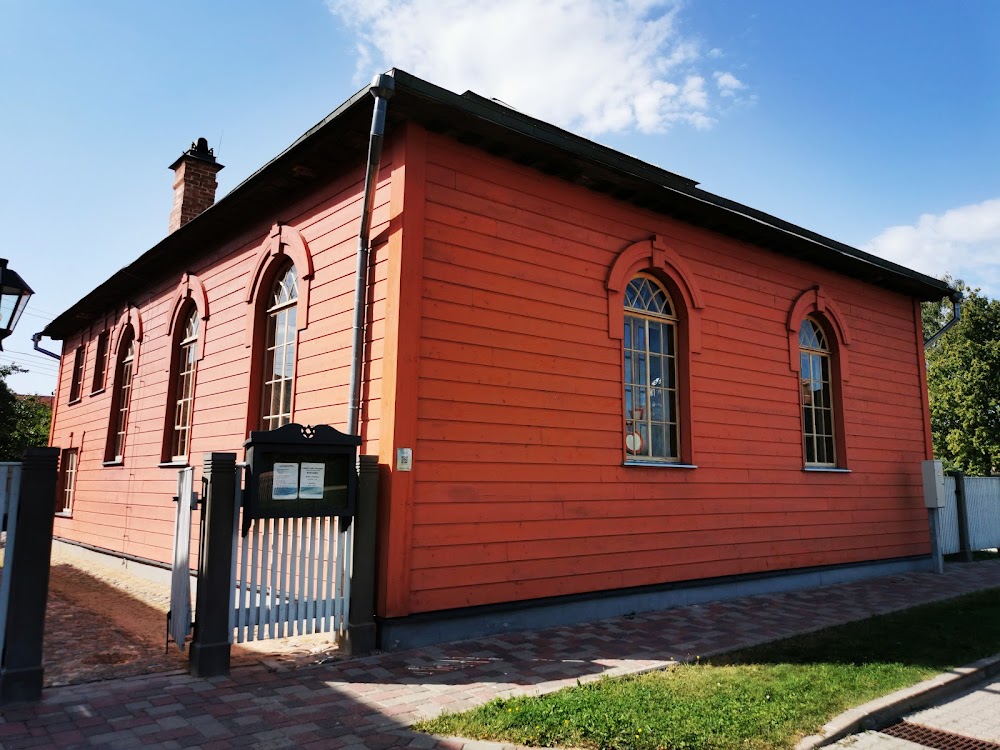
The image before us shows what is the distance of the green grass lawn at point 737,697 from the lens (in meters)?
3.71

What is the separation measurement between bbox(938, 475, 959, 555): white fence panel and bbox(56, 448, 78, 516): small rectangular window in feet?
56.9

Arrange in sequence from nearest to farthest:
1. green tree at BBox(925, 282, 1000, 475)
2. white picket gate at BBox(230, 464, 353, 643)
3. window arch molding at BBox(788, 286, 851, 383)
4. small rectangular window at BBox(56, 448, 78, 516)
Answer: white picket gate at BBox(230, 464, 353, 643)
window arch molding at BBox(788, 286, 851, 383)
small rectangular window at BBox(56, 448, 78, 516)
green tree at BBox(925, 282, 1000, 475)

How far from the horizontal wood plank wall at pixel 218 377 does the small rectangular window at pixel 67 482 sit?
0.95ft

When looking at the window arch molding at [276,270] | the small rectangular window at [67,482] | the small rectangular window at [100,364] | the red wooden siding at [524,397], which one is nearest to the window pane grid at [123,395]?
the small rectangular window at [100,364]

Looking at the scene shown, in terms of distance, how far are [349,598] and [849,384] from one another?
27.8 ft

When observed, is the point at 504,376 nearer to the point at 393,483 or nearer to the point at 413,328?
the point at 413,328

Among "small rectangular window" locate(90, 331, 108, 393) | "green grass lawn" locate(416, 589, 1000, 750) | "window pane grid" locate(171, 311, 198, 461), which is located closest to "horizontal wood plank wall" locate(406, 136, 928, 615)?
"green grass lawn" locate(416, 589, 1000, 750)

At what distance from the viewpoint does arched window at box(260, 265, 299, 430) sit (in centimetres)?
786

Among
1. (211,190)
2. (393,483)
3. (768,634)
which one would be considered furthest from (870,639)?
(211,190)

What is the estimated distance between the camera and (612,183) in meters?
7.55

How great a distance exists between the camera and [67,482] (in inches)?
575

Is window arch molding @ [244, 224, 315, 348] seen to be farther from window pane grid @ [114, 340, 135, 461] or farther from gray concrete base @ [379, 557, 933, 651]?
window pane grid @ [114, 340, 135, 461]

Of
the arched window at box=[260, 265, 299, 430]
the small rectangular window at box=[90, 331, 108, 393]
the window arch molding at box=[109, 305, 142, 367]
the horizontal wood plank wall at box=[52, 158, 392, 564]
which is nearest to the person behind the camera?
the horizontal wood plank wall at box=[52, 158, 392, 564]

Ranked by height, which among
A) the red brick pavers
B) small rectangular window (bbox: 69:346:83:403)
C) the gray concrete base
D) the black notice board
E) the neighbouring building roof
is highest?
the neighbouring building roof
